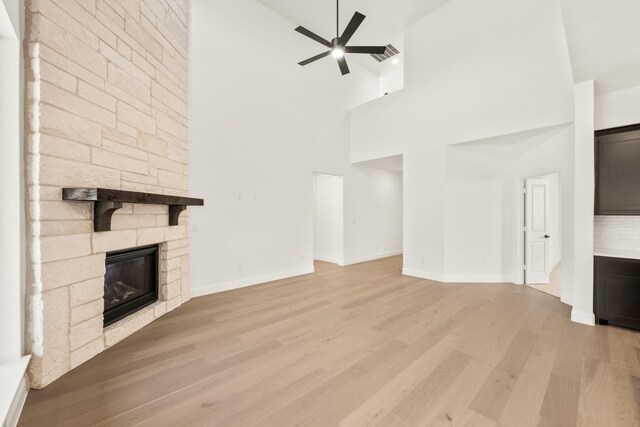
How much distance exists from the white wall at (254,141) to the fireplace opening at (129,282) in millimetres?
702

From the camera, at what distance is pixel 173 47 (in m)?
3.48

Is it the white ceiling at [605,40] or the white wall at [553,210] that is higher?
the white ceiling at [605,40]

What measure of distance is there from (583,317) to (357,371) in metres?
3.05

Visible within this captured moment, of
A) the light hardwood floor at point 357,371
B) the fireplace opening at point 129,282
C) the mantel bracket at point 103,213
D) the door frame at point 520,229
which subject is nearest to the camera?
the light hardwood floor at point 357,371

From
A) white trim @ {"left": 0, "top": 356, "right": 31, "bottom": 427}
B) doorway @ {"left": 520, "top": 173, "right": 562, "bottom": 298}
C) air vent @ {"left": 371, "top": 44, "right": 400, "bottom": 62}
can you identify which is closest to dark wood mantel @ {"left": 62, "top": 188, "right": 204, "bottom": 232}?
white trim @ {"left": 0, "top": 356, "right": 31, "bottom": 427}

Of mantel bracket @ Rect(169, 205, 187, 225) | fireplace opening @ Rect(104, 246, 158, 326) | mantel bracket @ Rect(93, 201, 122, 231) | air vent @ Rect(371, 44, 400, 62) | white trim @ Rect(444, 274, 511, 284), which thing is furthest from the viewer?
air vent @ Rect(371, 44, 400, 62)

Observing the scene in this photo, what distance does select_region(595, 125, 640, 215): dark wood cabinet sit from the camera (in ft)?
9.62

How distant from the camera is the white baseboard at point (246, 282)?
4.00m

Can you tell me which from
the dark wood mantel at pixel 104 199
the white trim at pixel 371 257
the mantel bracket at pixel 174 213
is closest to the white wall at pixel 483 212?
the white trim at pixel 371 257

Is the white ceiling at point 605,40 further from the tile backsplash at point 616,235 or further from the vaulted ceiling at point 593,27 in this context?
the tile backsplash at point 616,235

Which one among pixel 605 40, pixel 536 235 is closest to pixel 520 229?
pixel 536 235

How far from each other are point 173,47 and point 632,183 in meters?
6.02

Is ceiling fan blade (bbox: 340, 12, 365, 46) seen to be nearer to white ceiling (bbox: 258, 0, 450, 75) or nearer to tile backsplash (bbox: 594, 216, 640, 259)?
white ceiling (bbox: 258, 0, 450, 75)

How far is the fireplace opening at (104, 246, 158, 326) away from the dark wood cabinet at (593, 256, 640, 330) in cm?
548
